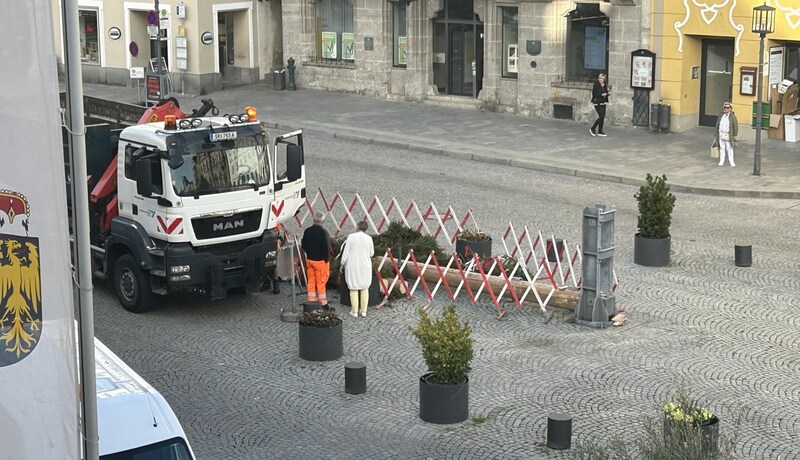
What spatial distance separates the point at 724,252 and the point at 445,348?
8.91m

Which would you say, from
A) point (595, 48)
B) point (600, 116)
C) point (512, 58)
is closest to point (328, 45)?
point (512, 58)

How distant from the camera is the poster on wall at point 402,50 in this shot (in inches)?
1541

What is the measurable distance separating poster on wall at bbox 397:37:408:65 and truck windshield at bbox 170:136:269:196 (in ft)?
66.8

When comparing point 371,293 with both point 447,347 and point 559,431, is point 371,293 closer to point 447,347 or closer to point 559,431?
point 447,347

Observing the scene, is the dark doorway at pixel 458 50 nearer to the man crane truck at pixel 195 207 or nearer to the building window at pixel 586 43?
the building window at pixel 586 43

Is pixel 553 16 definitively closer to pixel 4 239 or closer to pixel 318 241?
pixel 318 241

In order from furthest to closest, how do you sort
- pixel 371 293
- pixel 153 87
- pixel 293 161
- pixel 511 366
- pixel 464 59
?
pixel 153 87
pixel 464 59
pixel 293 161
pixel 371 293
pixel 511 366

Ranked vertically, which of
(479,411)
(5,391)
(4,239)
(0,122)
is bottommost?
(479,411)

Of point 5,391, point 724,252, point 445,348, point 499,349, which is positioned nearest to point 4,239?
point 5,391

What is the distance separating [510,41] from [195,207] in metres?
19.8

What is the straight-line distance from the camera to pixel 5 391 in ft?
20.0

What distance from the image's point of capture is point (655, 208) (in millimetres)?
20828

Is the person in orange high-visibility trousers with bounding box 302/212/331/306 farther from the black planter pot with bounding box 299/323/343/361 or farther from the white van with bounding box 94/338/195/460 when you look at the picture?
the white van with bounding box 94/338/195/460

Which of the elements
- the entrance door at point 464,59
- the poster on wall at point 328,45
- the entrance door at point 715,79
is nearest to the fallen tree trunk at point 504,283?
the entrance door at point 715,79
